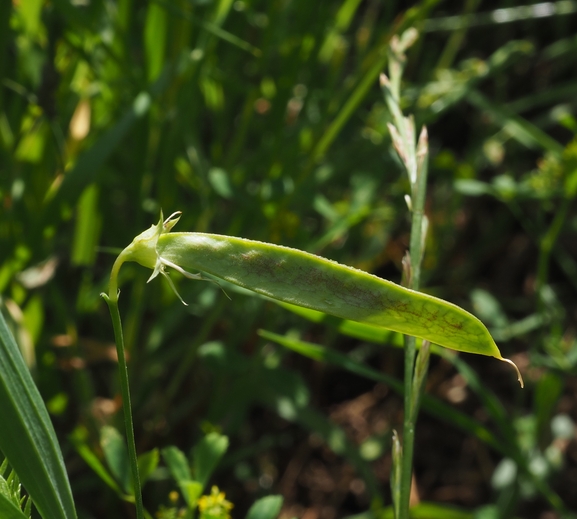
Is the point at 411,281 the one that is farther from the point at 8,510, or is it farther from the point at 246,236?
the point at 246,236

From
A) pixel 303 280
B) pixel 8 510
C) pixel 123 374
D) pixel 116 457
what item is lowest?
pixel 116 457

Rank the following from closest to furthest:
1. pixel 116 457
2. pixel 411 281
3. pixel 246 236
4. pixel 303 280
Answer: pixel 303 280 < pixel 411 281 < pixel 116 457 < pixel 246 236

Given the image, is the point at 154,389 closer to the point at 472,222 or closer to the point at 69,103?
the point at 69,103

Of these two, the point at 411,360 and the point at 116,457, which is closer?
the point at 411,360

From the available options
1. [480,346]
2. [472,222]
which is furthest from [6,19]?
[472,222]

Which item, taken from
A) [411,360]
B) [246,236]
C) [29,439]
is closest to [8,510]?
[29,439]

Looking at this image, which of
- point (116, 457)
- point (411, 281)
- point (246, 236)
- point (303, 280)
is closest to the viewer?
point (303, 280)

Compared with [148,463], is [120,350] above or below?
above
